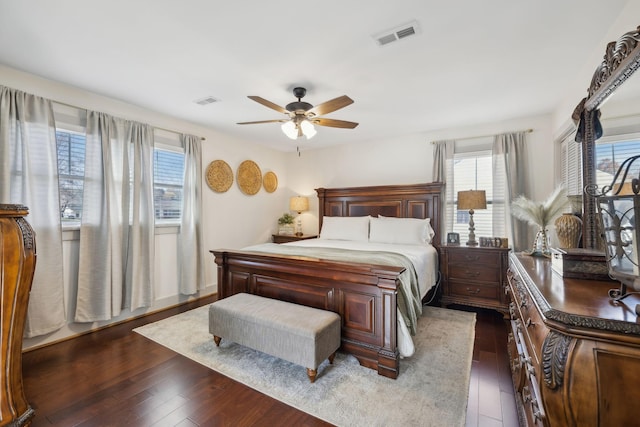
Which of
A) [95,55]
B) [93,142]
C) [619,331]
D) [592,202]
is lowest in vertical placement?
[619,331]

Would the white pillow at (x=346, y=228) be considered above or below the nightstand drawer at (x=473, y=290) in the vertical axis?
above

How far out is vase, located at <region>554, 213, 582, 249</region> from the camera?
176cm

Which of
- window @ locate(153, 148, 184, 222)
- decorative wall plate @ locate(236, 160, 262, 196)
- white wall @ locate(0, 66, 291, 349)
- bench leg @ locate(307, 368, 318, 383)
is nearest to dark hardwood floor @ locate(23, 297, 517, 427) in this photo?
bench leg @ locate(307, 368, 318, 383)

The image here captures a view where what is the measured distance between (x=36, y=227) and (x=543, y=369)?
12.1ft

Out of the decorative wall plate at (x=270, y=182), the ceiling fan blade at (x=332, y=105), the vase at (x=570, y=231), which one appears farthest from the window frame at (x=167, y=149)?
the vase at (x=570, y=231)

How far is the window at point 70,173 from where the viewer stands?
2.74 m

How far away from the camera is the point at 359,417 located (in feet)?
5.42

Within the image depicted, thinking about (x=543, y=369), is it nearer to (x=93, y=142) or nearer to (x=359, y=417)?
(x=359, y=417)

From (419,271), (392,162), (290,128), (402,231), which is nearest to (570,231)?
(419,271)

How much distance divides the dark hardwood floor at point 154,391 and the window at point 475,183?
1.75 metres

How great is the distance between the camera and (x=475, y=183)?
12.9 ft

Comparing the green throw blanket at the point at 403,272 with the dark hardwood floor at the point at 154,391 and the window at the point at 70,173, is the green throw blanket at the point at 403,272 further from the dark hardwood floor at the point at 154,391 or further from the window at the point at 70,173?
the window at the point at 70,173

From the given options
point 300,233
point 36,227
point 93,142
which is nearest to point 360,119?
point 300,233

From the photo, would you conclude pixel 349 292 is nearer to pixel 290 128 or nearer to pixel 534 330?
pixel 534 330
